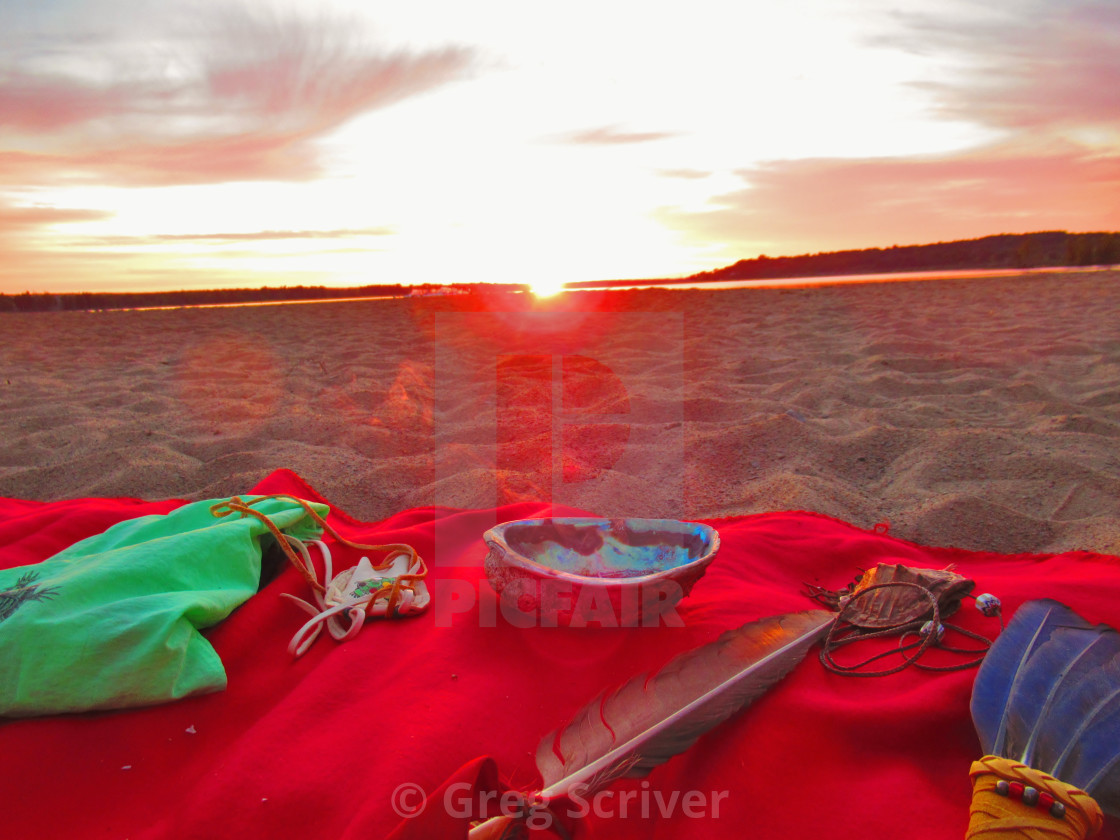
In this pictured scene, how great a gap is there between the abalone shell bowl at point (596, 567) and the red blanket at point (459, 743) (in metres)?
0.07

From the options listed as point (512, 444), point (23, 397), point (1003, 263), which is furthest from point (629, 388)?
point (1003, 263)

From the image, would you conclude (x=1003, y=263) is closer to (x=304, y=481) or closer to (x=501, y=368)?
(x=501, y=368)

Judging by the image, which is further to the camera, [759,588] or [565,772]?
[759,588]

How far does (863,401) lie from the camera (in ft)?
11.0

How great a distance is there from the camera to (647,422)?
3.22 meters

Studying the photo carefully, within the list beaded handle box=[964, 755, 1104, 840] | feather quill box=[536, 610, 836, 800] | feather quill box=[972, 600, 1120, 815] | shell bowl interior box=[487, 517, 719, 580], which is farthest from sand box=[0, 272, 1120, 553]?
beaded handle box=[964, 755, 1104, 840]

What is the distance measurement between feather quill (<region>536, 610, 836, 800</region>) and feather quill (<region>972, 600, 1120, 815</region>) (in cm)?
33

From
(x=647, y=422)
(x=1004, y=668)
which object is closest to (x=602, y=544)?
(x=1004, y=668)

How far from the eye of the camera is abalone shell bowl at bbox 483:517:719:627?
1.33m

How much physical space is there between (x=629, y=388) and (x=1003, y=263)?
1946 centimetres

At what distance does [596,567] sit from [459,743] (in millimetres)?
569

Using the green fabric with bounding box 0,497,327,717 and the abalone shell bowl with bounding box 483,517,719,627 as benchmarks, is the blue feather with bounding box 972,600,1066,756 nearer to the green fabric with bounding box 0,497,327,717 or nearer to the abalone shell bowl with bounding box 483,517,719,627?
the abalone shell bowl with bounding box 483,517,719,627

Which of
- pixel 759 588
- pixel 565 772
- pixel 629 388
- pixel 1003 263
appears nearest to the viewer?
pixel 565 772

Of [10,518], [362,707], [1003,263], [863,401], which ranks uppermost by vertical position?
[1003,263]
